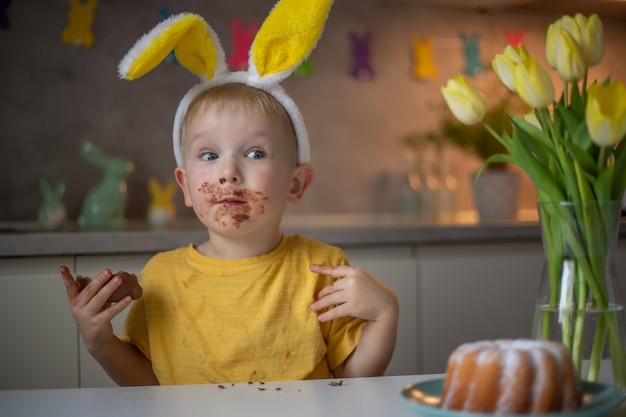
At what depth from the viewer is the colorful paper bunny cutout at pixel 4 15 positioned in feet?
8.54

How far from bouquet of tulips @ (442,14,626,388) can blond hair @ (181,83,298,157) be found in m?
0.47

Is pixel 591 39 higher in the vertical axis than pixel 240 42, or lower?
lower

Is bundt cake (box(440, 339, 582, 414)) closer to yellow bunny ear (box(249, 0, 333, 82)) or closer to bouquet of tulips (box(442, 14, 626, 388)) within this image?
bouquet of tulips (box(442, 14, 626, 388))

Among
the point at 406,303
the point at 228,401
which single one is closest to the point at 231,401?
the point at 228,401

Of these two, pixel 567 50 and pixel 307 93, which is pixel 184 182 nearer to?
pixel 567 50

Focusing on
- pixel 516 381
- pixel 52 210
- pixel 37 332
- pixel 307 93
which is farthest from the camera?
pixel 307 93

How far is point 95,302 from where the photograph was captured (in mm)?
1123

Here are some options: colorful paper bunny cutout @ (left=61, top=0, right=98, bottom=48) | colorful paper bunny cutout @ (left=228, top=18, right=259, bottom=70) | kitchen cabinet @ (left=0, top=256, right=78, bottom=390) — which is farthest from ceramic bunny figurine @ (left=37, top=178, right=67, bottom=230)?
colorful paper bunny cutout @ (left=228, top=18, right=259, bottom=70)

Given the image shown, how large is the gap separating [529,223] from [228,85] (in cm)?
134

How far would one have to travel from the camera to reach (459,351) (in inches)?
26.5

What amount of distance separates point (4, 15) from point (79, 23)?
0.24 meters

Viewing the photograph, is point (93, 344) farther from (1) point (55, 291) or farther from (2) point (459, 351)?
(1) point (55, 291)

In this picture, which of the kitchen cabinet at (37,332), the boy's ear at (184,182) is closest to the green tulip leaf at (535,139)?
the boy's ear at (184,182)

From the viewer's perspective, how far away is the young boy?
1184mm
